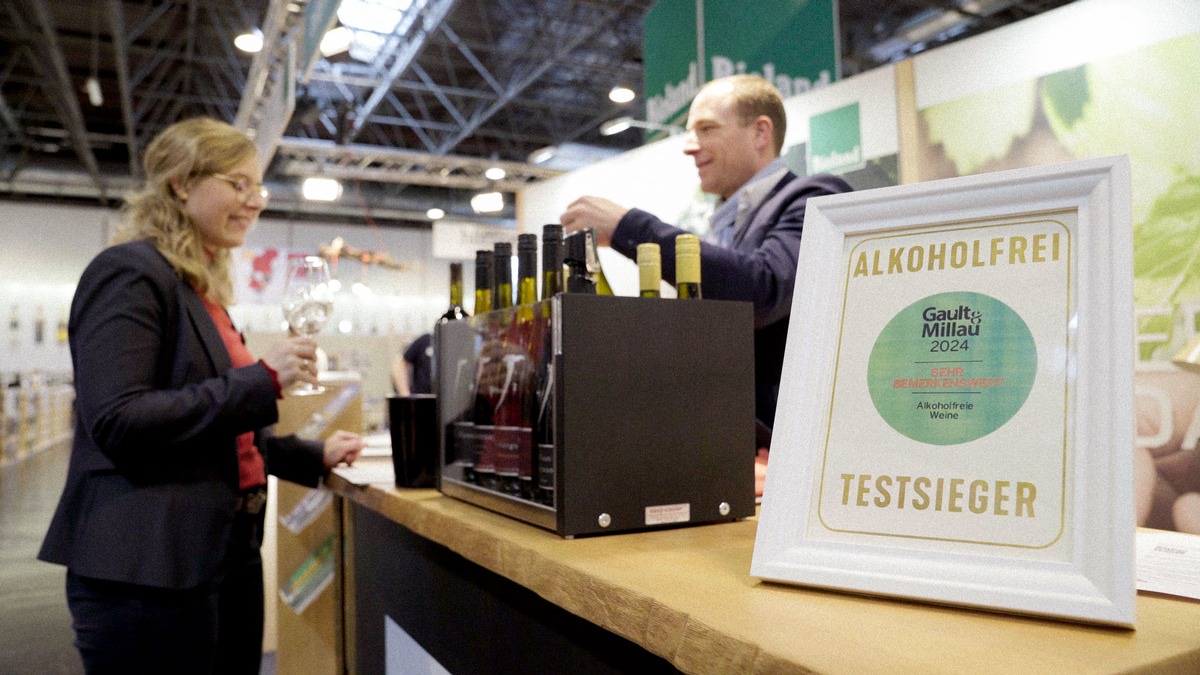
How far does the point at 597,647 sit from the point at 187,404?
95 centimetres

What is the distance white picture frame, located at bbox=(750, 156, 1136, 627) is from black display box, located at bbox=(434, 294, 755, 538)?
0.25 meters

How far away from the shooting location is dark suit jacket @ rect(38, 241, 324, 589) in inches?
56.5

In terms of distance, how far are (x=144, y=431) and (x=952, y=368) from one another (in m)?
1.29

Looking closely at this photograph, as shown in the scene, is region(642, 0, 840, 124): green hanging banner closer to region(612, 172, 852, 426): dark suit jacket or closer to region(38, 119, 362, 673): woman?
region(612, 172, 852, 426): dark suit jacket

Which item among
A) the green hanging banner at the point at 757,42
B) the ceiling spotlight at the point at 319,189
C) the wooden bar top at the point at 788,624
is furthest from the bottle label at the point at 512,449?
the ceiling spotlight at the point at 319,189

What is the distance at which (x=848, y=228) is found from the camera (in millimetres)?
770

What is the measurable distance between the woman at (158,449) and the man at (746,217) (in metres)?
0.67

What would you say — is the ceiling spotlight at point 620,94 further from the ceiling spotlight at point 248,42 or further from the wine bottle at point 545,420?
the wine bottle at point 545,420

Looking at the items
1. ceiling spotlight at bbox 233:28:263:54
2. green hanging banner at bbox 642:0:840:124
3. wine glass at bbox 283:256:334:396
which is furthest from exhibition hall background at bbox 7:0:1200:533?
ceiling spotlight at bbox 233:28:263:54

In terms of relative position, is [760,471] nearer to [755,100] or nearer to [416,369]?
[755,100]

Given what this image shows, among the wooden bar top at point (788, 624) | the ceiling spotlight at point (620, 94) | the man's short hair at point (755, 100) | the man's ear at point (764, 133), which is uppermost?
the ceiling spotlight at point (620, 94)

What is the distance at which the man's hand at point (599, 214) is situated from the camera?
1.36 m

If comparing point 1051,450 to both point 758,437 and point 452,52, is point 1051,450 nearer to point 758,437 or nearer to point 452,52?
point 758,437

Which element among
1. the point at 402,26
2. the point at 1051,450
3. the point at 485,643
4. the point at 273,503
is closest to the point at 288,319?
the point at 485,643
